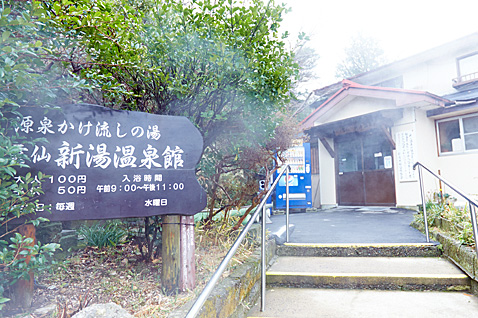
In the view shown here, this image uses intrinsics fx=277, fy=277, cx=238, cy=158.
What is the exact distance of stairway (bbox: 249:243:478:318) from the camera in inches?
97.3

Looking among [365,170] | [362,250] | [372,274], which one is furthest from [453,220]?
[365,170]

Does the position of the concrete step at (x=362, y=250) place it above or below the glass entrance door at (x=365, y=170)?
below

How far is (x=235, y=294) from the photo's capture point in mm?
2283

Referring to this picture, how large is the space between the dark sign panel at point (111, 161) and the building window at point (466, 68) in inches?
408

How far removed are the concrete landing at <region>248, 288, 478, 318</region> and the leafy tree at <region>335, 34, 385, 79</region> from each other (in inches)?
989

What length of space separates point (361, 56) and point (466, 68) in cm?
1710

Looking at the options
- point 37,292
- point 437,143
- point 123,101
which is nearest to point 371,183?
point 437,143

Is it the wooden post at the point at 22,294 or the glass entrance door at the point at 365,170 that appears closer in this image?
the wooden post at the point at 22,294

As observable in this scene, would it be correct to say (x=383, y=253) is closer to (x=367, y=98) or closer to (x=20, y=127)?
(x=20, y=127)

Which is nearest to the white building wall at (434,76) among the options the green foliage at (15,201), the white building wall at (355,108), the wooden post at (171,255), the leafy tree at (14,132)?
the white building wall at (355,108)

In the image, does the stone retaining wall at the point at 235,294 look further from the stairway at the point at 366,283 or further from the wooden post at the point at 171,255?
the wooden post at the point at 171,255

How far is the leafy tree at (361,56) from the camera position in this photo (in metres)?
24.4

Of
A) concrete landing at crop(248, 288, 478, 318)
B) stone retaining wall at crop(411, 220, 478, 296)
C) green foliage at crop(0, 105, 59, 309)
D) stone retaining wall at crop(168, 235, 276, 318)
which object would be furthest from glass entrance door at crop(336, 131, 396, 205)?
green foliage at crop(0, 105, 59, 309)

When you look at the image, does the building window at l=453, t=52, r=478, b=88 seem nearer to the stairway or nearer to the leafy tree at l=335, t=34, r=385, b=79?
the stairway
